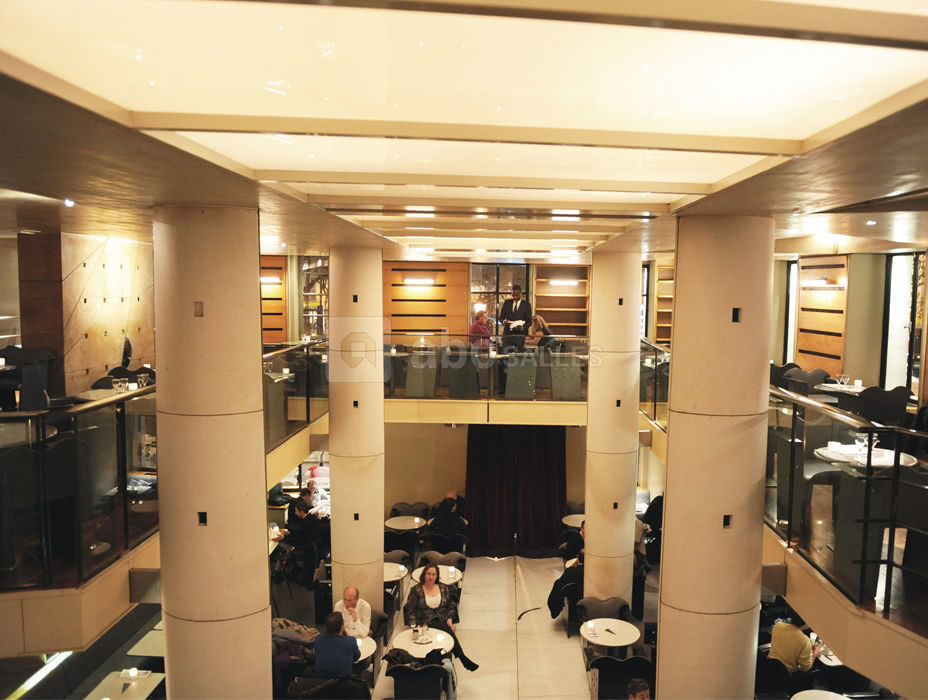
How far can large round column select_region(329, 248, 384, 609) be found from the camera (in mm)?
8461

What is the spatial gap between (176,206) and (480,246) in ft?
17.3

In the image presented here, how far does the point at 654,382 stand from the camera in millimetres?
9609

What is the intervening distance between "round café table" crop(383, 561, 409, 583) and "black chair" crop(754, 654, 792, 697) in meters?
4.85

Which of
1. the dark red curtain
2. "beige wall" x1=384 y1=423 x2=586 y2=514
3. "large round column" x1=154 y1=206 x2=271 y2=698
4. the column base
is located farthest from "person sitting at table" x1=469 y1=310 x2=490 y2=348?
the column base

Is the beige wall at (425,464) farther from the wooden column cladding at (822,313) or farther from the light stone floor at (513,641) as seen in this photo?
the wooden column cladding at (822,313)

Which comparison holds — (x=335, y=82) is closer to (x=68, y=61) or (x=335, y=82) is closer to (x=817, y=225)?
(x=68, y=61)

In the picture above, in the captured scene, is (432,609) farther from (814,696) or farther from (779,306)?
(779,306)

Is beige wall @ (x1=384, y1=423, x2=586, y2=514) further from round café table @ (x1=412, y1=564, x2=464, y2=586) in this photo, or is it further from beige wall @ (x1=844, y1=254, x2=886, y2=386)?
beige wall @ (x1=844, y1=254, x2=886, y2=386)

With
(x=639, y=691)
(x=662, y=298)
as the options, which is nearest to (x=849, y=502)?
(x=639, y=691)

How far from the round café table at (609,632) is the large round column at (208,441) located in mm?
4034

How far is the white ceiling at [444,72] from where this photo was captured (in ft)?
6.11

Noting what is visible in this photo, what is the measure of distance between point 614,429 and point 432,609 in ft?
11.2

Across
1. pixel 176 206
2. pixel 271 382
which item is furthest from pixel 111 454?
pixel 271 382

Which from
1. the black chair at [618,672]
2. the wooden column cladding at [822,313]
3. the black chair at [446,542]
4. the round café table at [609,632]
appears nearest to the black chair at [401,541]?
the black chair at [446,542]
